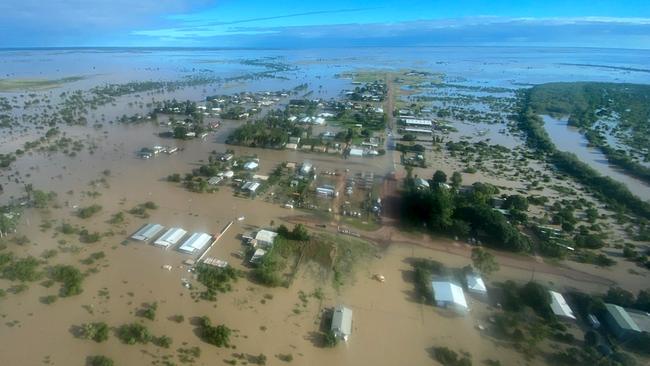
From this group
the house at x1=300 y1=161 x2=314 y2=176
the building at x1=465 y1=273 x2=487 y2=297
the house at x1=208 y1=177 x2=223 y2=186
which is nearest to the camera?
the building at x1=465 y1=273 x2=487 y2=297

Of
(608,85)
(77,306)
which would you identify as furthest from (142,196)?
(608,85)

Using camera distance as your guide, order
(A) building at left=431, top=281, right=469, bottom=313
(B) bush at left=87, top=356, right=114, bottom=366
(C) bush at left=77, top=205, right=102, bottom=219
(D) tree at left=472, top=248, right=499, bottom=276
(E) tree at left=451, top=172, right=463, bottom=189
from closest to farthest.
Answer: (B) bush at left=87, top=356, right=114, bottom=366, (A) building at left=431, top=281, right=469, bottom=313, (D) tree at left=472, top=248, right=499, bottom=276, (C) bush at left=77, top=205, right=102, bottom=219, (E) tree at left=451, top=172, right=463, bottom=189

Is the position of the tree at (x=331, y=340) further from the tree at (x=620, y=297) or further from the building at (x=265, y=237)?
the tree at (x=620, y=297)

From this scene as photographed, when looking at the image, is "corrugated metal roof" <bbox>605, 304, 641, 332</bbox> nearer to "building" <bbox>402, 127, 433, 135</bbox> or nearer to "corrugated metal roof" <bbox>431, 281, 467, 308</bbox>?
"corrugated metal roof" <bbox>431, 281, 467, 308</bbox>

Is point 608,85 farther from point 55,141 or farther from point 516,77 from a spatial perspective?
point 55,141

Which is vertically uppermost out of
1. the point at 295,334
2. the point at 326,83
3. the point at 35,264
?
the point at 326,83

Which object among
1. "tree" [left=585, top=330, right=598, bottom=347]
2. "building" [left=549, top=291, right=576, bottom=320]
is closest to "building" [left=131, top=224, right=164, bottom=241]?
"building" [left=549, top=291, right=576, bottom=320]

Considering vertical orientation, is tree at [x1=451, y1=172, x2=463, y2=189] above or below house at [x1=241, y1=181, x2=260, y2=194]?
above
